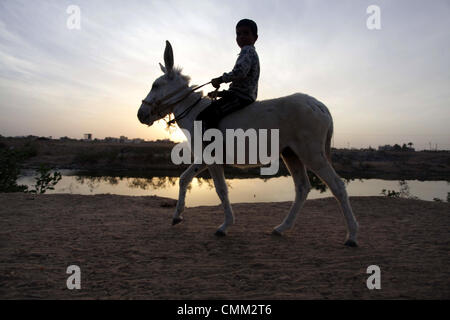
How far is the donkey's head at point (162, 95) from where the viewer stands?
484 cm

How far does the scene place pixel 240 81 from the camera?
447 cm

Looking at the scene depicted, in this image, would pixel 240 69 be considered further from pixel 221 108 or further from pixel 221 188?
pixel 221 188

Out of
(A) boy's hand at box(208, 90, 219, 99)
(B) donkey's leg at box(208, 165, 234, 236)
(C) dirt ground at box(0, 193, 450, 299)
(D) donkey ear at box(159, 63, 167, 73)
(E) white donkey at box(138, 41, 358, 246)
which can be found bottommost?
(C) dirt ground at box(0, 193, 450, 299)

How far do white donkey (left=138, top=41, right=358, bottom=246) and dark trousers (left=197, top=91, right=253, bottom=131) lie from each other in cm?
8

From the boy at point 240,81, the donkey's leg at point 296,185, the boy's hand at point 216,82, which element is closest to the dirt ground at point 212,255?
the donkey's leg at point 296,185

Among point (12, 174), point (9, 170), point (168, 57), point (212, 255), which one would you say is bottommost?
point (212, 255)

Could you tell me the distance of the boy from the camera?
427 cm

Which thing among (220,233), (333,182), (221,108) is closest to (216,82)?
(221,108)

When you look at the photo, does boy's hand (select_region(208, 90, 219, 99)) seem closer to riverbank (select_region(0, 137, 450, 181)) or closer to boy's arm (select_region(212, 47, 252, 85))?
boy's arm (select_region(212, 47, 252, 85))

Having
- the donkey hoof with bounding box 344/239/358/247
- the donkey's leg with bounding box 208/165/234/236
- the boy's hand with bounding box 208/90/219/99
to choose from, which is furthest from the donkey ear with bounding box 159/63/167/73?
the donkey hoof with bounding box 344/239/358/247

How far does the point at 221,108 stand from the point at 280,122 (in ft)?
3.10
